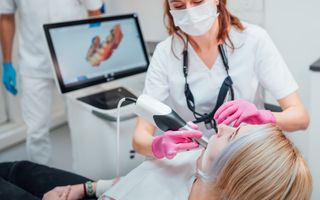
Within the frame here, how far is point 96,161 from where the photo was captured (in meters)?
1.73

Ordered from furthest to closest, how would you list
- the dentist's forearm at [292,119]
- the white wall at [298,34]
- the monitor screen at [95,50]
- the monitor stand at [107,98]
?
the white wall at [298,34] < the monitor stand at [107,98] < the monitor screen at [95,50] < the dentist's forearm at [292,119]

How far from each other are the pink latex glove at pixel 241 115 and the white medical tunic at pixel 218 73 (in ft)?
0.75

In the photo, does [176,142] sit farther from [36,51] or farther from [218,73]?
[36,51]

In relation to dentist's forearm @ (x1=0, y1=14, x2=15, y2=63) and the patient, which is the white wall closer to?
the patient

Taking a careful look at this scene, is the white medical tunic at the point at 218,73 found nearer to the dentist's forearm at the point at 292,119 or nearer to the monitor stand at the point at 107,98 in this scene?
the dentist's forearm at the point at 292,119

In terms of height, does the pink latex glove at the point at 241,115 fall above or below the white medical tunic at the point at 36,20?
below

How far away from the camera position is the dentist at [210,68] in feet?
4.25

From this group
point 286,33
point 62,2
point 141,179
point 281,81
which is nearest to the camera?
point 141,179

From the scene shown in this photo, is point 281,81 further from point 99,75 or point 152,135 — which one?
point 99,75

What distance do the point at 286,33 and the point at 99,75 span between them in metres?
1.01

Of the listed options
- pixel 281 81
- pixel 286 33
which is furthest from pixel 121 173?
pixel 286 33

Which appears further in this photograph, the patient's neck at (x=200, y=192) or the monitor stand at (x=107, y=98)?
the monitor stand at (x=107, y=98)

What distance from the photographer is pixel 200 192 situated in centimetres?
94

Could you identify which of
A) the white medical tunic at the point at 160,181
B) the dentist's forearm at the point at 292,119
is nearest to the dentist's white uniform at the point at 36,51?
the white medical tunic at the point at 160,181
